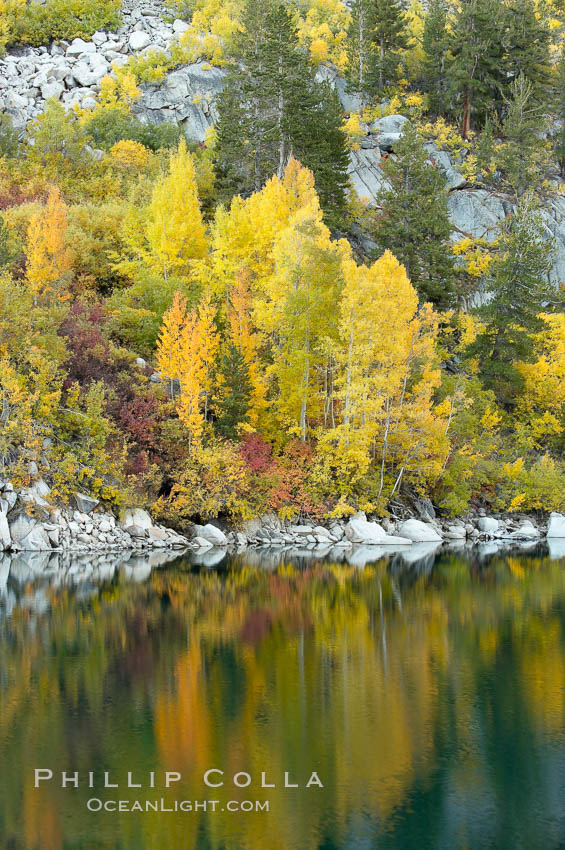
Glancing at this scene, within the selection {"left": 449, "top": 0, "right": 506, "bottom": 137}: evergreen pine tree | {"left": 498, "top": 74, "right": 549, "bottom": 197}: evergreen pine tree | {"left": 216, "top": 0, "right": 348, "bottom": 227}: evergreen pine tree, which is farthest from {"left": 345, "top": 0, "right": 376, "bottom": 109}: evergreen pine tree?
{"left": 216, "top": 0, "right": 348, "bottom": 227}: evergreen pine tree

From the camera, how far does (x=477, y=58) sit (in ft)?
250

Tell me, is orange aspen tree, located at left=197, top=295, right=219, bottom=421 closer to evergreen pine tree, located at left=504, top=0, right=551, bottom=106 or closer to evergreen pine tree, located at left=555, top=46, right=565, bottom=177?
evergreen pine tree, located at left=504, top=0, right=551, bottom=106

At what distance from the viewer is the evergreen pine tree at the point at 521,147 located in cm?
6956

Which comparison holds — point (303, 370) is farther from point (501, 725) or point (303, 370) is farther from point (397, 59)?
point (397, 59)

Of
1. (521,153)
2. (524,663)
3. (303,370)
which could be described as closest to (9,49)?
(521,153)

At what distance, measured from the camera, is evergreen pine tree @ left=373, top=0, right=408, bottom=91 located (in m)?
80.4

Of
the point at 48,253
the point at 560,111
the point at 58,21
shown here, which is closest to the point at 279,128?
the point at 48,253

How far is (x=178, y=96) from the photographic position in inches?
3167

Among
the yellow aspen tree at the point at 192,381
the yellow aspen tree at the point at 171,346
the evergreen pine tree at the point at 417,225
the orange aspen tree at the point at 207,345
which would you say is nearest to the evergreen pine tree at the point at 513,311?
the evergreen pine tree at the point at 417,225

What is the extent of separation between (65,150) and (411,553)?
4511 centimetres

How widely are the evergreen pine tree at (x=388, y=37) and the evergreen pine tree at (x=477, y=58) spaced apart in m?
5.95

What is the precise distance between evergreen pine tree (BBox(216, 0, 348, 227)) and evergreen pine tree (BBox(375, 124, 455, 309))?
4183 mm

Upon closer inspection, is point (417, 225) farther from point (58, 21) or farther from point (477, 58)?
point (58, 21)

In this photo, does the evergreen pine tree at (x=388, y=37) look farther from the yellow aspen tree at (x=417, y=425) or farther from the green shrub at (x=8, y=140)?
the yellow aspen tree at (x=417, y=425)
